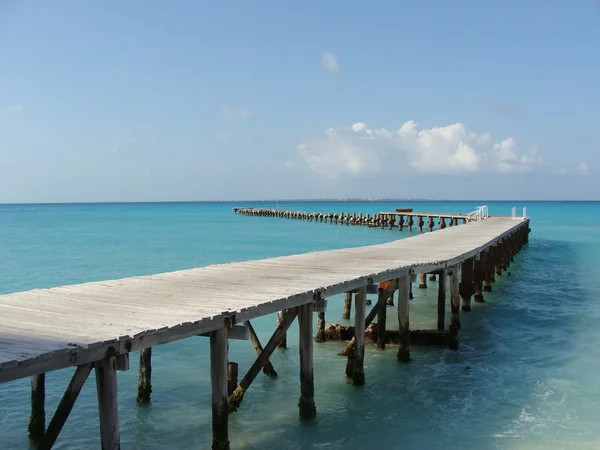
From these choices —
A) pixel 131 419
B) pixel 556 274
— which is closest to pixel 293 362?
pixel 131 419

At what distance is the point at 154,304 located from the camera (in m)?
6.61

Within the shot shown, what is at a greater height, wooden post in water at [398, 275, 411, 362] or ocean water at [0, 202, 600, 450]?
wooden post in water at [398, 275, 411, 362]

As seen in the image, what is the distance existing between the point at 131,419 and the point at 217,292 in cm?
209

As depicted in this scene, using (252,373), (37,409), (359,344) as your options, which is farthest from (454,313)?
(37,409)

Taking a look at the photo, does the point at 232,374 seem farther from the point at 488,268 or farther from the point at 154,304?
the point at 488,268

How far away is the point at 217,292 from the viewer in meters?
7.48

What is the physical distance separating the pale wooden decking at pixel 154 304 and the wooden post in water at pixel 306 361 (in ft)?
1.12

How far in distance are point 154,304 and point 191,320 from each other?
45.8 inches

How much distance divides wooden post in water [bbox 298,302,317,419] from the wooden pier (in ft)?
0.04

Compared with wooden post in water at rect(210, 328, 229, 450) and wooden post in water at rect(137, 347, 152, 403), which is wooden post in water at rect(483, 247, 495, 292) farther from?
wooden post in water at rect(210, 328, 229, 450)

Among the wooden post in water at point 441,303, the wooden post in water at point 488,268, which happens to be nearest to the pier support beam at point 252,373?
the wooden post in water at point 441,303

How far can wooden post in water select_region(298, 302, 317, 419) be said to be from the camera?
24.9 ft

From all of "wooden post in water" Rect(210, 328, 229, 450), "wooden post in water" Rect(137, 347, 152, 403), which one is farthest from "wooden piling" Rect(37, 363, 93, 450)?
"wooden post in water" Rect(137, 347, 152, 403)

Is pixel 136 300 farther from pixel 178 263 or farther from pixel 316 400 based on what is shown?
pixel 178 263
